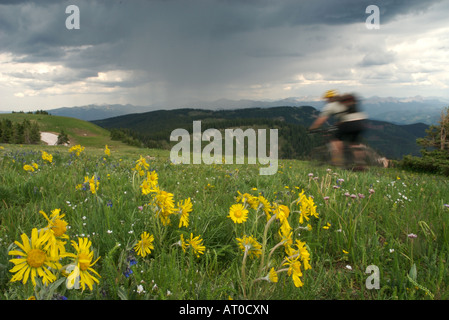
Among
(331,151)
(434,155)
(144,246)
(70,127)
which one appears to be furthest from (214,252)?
(70,127)

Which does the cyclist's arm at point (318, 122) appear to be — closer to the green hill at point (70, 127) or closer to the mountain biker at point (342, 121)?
the mountain biker at point (342, 121)

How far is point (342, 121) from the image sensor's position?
358 centimetres

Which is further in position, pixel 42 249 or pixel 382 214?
pixel 382 214

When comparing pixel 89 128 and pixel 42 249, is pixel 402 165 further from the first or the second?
pixel 89 128

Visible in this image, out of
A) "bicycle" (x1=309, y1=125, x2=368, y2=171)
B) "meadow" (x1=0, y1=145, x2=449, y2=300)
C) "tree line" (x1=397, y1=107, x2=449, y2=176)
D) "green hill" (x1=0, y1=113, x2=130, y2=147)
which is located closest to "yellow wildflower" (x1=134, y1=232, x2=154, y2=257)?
"meadow" (x1=0, y1=145, x2=449, y2=300)

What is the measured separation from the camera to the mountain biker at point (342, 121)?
3496 mm

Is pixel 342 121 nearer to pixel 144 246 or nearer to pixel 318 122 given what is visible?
pixel 318 122

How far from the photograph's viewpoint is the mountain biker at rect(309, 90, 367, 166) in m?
3.50

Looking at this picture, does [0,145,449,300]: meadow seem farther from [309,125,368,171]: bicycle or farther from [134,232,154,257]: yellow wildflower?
[309,125,368,171]: bicycle

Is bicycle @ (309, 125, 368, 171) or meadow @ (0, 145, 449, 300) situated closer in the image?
meadow @ (0, 145, 449, 300)

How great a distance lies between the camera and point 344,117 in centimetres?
361

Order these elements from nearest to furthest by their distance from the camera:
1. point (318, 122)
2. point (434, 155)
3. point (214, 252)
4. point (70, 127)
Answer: point (214, 252) < point (318, 122) < point (434, 155) < point (70, 127)
